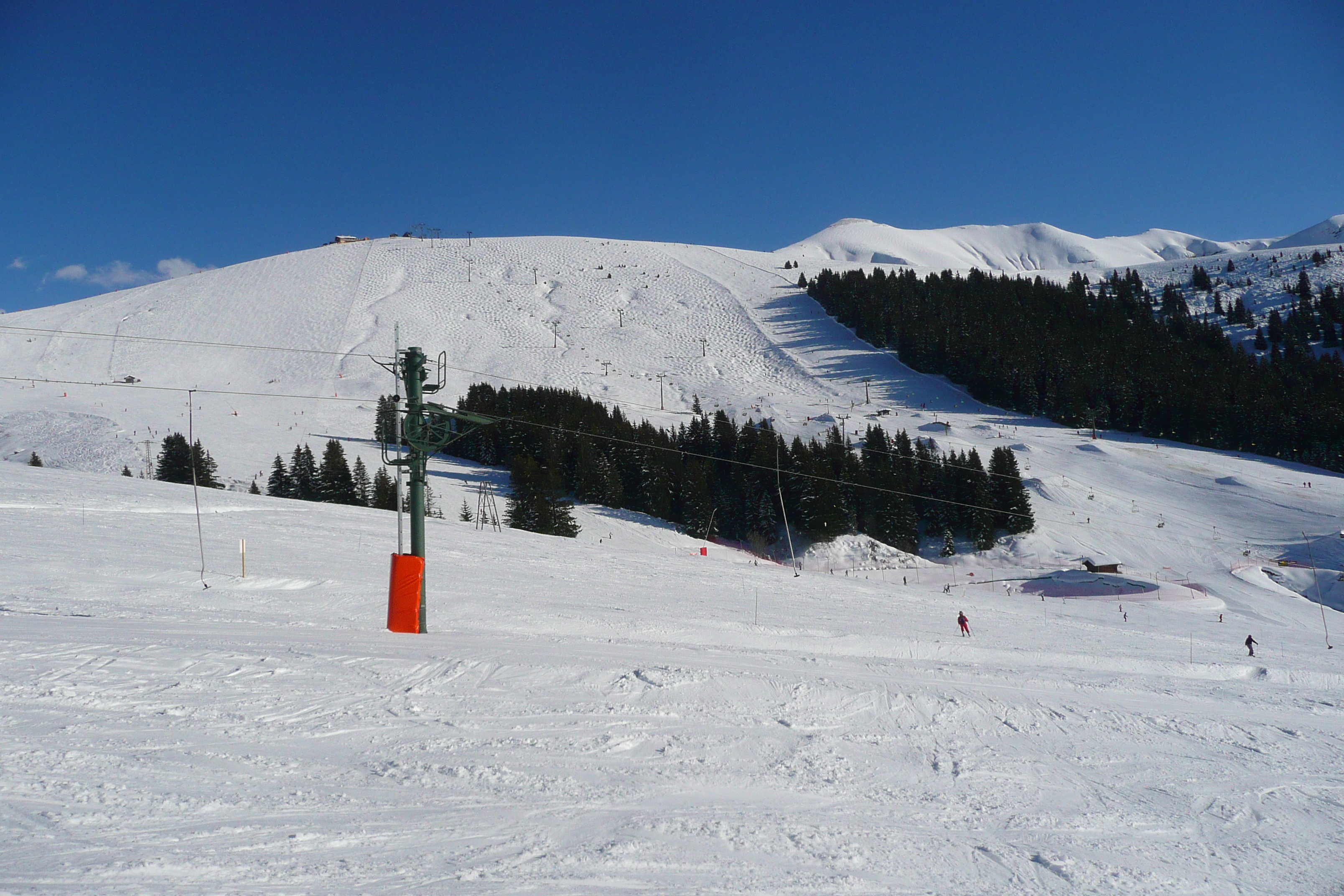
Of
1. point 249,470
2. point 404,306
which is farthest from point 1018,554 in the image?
point 404,306

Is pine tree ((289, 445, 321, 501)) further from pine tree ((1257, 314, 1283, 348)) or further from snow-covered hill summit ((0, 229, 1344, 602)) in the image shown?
pine tree ((1257, 314, 1283, 348))

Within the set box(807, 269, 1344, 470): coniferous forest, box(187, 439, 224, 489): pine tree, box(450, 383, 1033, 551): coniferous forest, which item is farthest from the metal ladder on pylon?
box(807, 269, 1344, 470): coniferous forest

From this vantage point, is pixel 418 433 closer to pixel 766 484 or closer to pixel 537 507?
pixel 537 507

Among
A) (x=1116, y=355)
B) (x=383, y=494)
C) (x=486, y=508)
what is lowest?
(x=486, y=508)

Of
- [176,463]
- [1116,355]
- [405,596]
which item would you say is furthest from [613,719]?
[1116,355]

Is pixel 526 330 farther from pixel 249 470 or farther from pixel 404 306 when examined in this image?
pixel 249 470

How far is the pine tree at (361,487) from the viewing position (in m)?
46.3

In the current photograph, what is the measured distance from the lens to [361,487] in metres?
46.7

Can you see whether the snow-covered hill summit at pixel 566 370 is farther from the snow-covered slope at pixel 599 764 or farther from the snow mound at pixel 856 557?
the snow-covered slope at pixel 599 764

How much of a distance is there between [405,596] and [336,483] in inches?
1491

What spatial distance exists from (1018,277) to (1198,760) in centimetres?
13653

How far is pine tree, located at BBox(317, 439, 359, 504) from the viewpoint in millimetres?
46312

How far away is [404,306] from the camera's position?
119 metres

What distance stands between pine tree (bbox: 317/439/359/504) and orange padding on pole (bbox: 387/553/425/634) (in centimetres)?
3684
